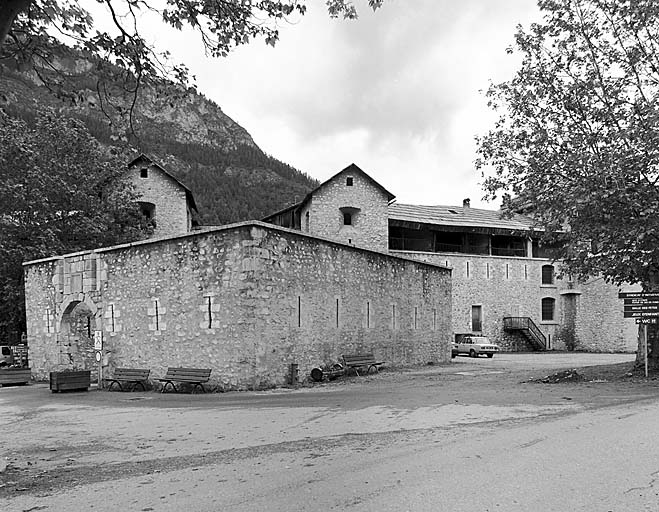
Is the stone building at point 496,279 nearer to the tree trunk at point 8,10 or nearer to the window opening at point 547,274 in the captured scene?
the window opening at point 547,274

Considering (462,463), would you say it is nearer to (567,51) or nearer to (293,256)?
(293,256)

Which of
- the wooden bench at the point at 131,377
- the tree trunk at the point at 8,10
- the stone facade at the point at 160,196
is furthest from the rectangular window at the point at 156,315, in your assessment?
the stone facade at the point at 160,196

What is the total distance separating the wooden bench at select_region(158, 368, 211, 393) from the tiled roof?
3035 cm

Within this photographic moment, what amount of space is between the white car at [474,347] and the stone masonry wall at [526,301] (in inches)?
235

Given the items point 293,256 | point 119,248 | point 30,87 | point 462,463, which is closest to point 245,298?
point 293,256

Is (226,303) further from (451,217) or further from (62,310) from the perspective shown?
(451,217)

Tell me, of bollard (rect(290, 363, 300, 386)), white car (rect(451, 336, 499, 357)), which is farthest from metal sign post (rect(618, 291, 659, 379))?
white car (rect(451, 336, 499, 357))

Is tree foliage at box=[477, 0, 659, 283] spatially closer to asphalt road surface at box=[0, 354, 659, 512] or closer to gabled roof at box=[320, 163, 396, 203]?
asphalt road surface at box=[0, 354, 659, 512]

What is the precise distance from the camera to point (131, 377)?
18531 mm

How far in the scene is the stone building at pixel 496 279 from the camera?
45.5 m

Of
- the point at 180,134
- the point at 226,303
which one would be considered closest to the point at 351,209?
the point at 226,303

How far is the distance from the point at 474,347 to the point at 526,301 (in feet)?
39.2

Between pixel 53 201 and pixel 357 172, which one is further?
pixel 357 172

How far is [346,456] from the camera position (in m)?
7.75
